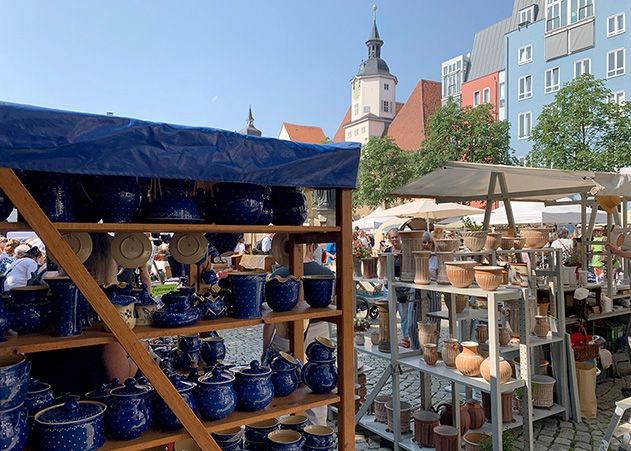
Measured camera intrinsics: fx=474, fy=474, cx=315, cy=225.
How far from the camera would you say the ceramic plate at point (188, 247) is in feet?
9.60

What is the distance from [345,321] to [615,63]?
82.6ft

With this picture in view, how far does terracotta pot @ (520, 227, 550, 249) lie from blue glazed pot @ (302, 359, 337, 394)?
3091mm

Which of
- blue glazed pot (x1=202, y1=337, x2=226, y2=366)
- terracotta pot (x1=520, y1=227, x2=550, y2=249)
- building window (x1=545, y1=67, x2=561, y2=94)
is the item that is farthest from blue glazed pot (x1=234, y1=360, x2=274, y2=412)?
building window (x1=545, y1=67, x2=561, y2=94)

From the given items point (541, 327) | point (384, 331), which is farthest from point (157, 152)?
point (541, 327)

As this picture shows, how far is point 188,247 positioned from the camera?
295 cm

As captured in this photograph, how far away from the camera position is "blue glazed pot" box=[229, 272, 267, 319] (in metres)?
2.35

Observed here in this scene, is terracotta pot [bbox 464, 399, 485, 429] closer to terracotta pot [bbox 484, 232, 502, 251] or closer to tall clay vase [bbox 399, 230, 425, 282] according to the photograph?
tall clay vase [bbox 399, 230, 425, 282]

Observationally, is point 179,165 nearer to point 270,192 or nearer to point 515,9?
point 270,192

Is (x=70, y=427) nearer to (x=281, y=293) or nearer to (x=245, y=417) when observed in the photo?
(x=245, y=417)

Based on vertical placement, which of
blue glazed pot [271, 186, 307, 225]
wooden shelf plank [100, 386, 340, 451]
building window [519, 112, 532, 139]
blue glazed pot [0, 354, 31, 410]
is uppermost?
building window [519, 112, 532, 139]

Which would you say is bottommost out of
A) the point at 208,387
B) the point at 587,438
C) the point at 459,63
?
the point at 587,438

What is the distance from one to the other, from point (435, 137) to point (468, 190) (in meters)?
17.3

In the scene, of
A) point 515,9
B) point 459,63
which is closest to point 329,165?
point 515,9

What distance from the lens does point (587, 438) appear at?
414cm
